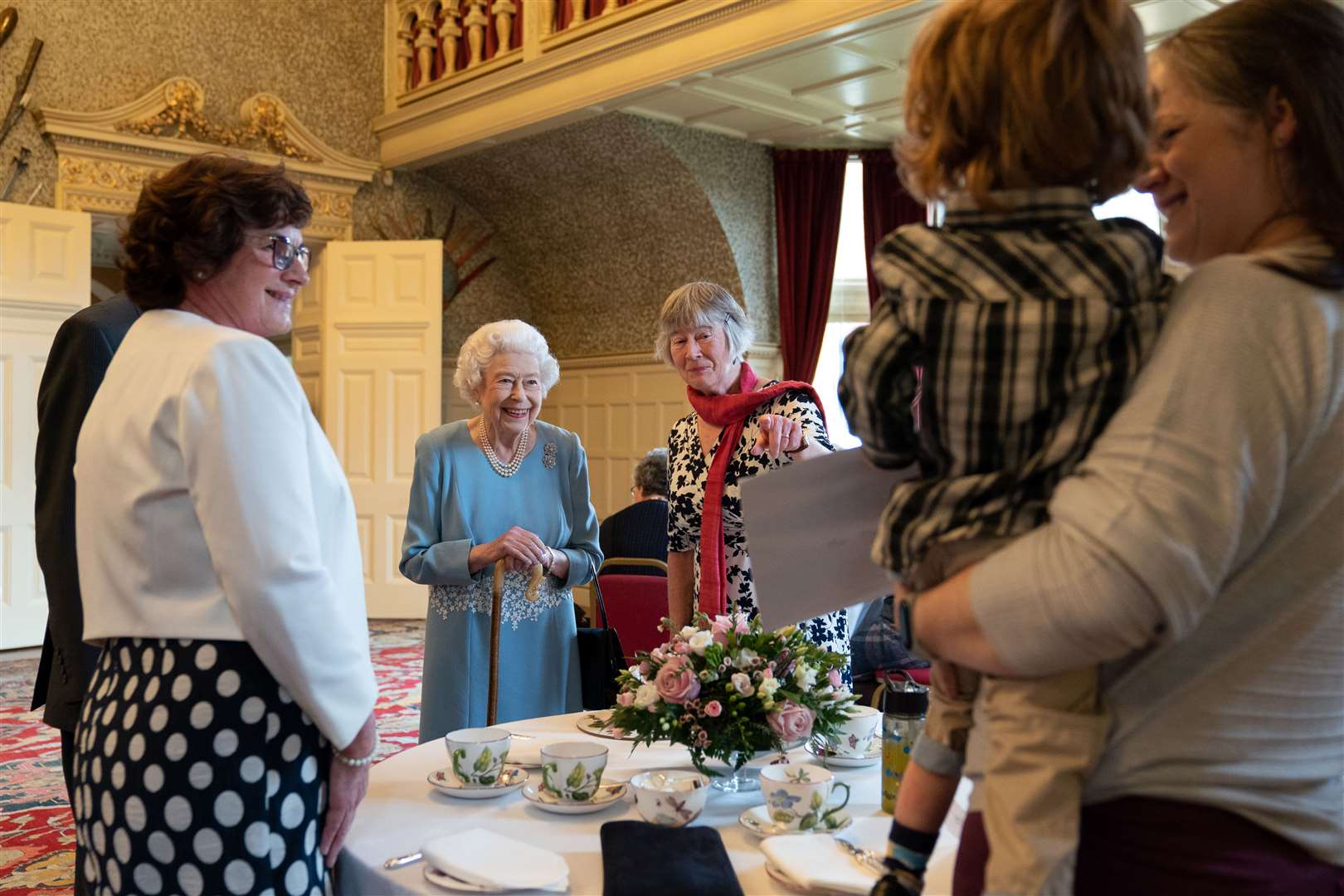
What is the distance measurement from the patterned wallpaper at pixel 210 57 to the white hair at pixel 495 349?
581 centimetres

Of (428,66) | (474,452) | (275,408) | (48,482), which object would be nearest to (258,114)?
(428,66)

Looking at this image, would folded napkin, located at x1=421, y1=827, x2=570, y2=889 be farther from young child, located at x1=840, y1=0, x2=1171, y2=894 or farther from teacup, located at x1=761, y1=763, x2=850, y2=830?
young child, located at x1=840, y1=0, x2=1171, y2=894

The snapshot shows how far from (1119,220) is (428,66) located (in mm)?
8555

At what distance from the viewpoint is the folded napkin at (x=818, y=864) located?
138 cm

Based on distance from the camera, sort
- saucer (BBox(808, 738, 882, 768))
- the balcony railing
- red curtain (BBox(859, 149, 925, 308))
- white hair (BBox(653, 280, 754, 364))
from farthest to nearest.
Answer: red curtain (BBox(859, 149, 925, 308)) < the balcony railing < white hair (BBox(653, 280, 754, 364)) < saucer (BBox(808, 738, 882, 768))

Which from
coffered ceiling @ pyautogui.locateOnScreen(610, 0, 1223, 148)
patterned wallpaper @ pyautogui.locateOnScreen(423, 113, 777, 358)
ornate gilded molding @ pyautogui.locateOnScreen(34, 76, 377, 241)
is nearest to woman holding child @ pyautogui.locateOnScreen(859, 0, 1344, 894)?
coffered ceiling @ pyautogui.locateOnScreen(610, 0, 1223, 148)

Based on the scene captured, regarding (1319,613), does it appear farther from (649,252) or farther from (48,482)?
(649,252)

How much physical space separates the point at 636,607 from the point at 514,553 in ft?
4.08

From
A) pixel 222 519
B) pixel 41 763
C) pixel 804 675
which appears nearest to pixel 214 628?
pixel 222 519

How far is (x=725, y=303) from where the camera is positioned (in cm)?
307

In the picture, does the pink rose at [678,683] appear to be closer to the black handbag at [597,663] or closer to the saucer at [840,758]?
the saucer at [840,758]

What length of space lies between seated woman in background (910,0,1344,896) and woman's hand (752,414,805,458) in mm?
1786

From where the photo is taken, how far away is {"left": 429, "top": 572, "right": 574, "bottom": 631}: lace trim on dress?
312cm

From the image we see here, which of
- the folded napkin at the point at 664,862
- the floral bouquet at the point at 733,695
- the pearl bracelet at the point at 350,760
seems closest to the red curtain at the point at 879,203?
the floral bouquet at the point at 733,695
